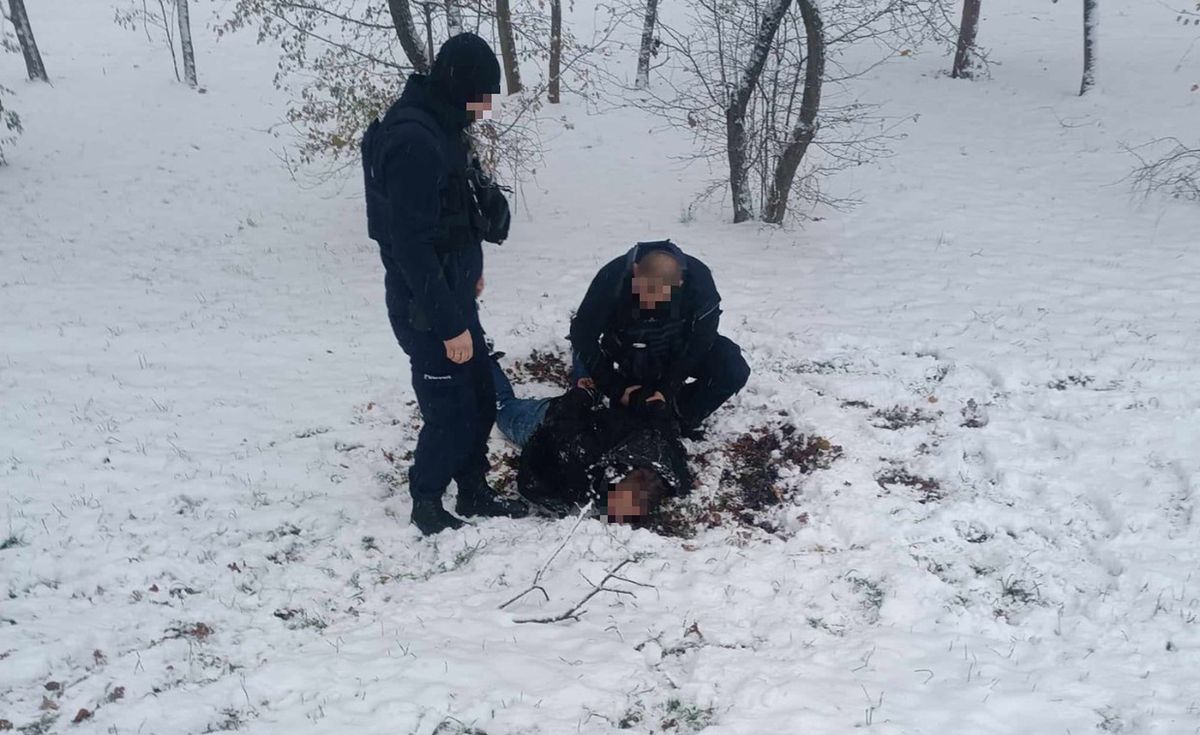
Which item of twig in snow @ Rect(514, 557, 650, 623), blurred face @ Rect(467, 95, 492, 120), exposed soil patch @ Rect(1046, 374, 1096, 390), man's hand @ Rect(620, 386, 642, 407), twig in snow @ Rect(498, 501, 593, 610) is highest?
blurred face @ Rect(467, 95, 492, 120)

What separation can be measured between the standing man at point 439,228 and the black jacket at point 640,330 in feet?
2.77

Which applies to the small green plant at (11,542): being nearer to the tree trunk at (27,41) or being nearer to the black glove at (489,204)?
the black glove at (489,204)

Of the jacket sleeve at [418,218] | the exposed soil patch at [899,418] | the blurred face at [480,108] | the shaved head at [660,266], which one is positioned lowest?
the exposed soil patch at [899,418]

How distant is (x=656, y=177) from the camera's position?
12.0 meters

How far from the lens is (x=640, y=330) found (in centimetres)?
462

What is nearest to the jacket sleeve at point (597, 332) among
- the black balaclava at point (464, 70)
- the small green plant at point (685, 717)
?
the black balaclava at point (464, 70)

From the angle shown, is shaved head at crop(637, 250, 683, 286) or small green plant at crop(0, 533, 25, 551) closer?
small green plant at crop(0, 533, 25, 551)

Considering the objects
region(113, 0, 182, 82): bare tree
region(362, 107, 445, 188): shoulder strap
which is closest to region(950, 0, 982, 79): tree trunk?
region(362, 107, 445, 188): shoulder strap

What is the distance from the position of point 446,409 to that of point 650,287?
53.7 inches

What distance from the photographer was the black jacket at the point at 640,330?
15.0ft

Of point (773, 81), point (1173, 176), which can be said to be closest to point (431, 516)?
point (773, 81)

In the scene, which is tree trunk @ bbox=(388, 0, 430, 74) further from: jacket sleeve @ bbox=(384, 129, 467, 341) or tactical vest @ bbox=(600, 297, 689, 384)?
jacket sleeve @ bbox=(384, 129, 467, 341)

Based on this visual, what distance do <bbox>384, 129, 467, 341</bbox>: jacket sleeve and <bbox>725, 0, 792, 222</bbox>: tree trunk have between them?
6.01m

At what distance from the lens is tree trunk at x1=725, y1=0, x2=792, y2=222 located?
8.09m
